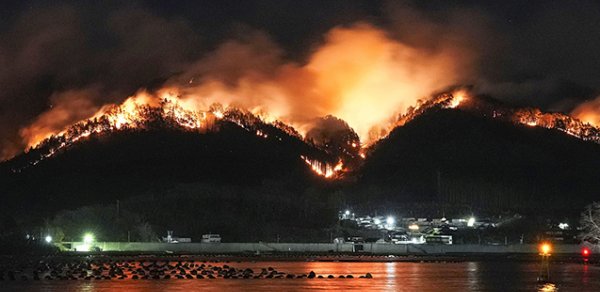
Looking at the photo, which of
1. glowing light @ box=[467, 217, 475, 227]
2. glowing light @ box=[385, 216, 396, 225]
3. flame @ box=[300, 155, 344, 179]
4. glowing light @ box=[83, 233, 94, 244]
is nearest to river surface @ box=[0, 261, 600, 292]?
glowing light @ box=[83, 233, 94, 244]

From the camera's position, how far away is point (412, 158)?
641 ft

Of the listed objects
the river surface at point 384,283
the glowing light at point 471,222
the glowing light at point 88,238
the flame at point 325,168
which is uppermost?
the flame at point 325,168

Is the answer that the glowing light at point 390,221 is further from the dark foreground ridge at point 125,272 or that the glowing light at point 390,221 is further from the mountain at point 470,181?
the dark foreground ridge at point 125,272

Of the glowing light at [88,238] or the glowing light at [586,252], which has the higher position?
the glowing light at [88,238]

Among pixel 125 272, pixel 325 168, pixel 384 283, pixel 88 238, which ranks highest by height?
pixel 325 168

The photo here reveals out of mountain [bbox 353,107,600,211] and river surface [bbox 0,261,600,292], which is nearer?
river surface [bbox 0,261,600,292]

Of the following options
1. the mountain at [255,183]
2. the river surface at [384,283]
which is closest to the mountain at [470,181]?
the mountain at [255,183]

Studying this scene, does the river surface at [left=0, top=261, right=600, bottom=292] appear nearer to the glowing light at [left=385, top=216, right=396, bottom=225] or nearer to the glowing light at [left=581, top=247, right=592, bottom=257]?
the glowing light at [left=581, top=247, right=592, bottom=257]

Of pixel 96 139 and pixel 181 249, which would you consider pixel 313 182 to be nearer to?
pixel 96 139

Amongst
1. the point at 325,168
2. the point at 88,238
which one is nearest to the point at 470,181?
the point at 325,168

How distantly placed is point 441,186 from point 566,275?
113364 millimetres

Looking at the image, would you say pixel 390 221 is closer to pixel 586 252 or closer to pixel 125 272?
pixel 586 252

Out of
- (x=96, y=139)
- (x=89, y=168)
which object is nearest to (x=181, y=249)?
(x=89, y=168)

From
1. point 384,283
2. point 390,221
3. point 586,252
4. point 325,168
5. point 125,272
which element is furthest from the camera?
point 325,168
